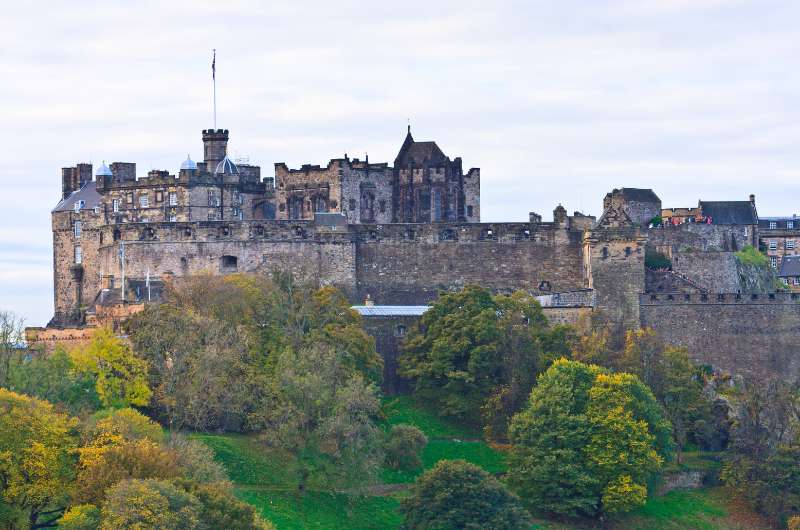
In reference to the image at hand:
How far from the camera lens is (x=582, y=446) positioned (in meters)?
61.1

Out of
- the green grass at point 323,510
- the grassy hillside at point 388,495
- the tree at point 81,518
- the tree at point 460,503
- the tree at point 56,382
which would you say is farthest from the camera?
the grassy hillside at point 388,495

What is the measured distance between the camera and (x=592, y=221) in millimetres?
78562

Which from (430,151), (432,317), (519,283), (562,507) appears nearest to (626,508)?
(562,507)

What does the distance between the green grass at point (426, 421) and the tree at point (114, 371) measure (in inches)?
356

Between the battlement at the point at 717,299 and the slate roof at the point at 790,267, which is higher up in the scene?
the slate roof at the point at 790,267

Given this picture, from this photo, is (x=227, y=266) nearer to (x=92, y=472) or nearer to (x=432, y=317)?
(x=432, y=317)

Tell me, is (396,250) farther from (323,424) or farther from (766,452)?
(323,424)

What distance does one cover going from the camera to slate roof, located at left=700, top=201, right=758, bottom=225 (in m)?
84.1

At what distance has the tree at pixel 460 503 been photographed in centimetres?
5556

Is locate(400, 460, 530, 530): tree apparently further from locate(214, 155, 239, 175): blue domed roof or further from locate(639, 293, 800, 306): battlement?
locate(214, 155, 239, 175): blue domed roof

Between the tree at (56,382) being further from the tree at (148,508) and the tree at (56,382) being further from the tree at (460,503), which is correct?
the tree at (460,503)

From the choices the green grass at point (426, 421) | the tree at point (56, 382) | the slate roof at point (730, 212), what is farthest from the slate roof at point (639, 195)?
A: the tree at point (56, 382)

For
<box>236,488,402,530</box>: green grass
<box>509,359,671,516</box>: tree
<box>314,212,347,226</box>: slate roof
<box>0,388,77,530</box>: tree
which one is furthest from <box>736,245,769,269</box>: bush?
<box>0,388,77,530</box>: tree

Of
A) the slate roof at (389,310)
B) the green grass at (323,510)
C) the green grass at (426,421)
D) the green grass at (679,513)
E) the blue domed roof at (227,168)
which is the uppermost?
the blue domed roof at (227,168)
